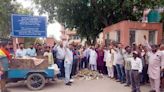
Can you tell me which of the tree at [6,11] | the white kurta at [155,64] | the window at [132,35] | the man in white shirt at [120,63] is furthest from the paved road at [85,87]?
the tree at [6,11]

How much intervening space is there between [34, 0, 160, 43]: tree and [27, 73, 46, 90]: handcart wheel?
1265cm

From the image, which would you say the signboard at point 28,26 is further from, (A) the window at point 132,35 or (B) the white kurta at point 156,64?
(B) the white kurta at point 156,64

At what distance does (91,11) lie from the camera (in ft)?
84.3

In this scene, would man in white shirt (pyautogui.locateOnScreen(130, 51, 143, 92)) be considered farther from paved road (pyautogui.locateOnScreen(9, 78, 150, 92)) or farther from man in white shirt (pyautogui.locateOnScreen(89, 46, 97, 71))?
man in white shirt (pyautogui.locateOnScreen(89, 46, 97, 71))

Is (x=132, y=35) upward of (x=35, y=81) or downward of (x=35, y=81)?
upward

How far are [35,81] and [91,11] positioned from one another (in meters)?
15.2

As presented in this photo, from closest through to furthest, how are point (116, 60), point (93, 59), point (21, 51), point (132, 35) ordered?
1. point (116, 60)
2. point (21, 51)
3. point (93, 59)
4. point (132, 35)

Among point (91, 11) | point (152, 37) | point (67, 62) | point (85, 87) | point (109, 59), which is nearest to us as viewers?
point (85, 87)

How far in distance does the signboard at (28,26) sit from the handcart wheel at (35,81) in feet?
10.7

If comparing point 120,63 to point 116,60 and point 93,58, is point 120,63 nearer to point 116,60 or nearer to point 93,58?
point 116,60

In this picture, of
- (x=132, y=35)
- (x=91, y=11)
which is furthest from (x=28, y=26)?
(x=91, y=11)

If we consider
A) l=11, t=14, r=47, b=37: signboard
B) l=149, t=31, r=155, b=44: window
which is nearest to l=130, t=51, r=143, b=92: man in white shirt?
l=11, t=14, r=47, b=37: signboard

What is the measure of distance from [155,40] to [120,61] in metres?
5.04

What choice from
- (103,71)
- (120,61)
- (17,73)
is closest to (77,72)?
(103,71)
